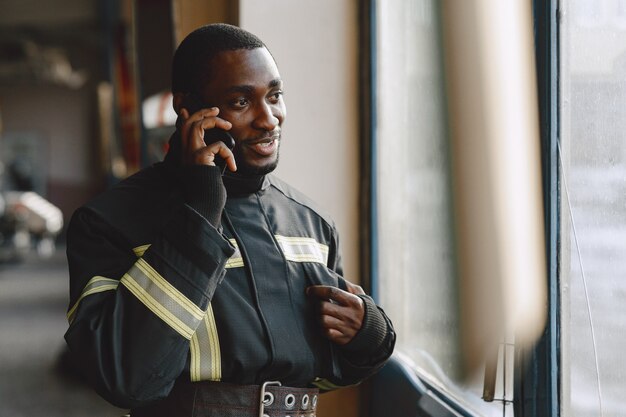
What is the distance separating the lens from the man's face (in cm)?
123

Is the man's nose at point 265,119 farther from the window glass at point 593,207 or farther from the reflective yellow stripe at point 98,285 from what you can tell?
the window glass at point 593,207

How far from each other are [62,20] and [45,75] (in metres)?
1.94

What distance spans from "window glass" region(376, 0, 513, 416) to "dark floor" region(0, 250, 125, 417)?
1.98m

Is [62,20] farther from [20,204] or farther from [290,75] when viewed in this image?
[290,75]

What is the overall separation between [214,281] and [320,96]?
1.54m

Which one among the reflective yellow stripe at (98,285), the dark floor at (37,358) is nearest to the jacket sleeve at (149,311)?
the reflective yellow stripe at (98,285)

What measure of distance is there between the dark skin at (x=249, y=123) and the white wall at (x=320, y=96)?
51.6 inches

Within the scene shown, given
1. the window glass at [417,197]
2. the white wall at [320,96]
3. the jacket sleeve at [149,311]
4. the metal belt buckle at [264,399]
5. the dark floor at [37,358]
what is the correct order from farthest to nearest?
1. the dark floor at [37,358]
2. the white wall at [320,96]
3. the window glass at [417,197]
4. the metal belt buckle at [264,399]
5. the jacket sleeve at [149,311]

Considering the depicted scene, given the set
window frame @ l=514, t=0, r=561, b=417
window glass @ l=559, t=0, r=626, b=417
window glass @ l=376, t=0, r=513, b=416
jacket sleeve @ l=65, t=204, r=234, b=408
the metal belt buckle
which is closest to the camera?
jacket sleeve @ l=65, t=204, r=234, b=408

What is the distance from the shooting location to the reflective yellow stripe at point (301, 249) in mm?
1331

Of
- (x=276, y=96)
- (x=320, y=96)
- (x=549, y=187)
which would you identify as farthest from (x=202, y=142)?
(x=320, y=96)

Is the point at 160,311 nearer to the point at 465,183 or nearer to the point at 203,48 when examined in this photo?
the point at 203,48

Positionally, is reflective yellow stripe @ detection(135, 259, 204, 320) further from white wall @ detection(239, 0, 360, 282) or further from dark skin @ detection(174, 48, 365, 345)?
white wall @ detection(239, 0, 360, 282)

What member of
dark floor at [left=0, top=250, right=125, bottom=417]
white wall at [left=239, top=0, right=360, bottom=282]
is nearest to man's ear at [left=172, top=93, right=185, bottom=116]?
white wall at [left=239, top=0, right=360, bottom=282]
